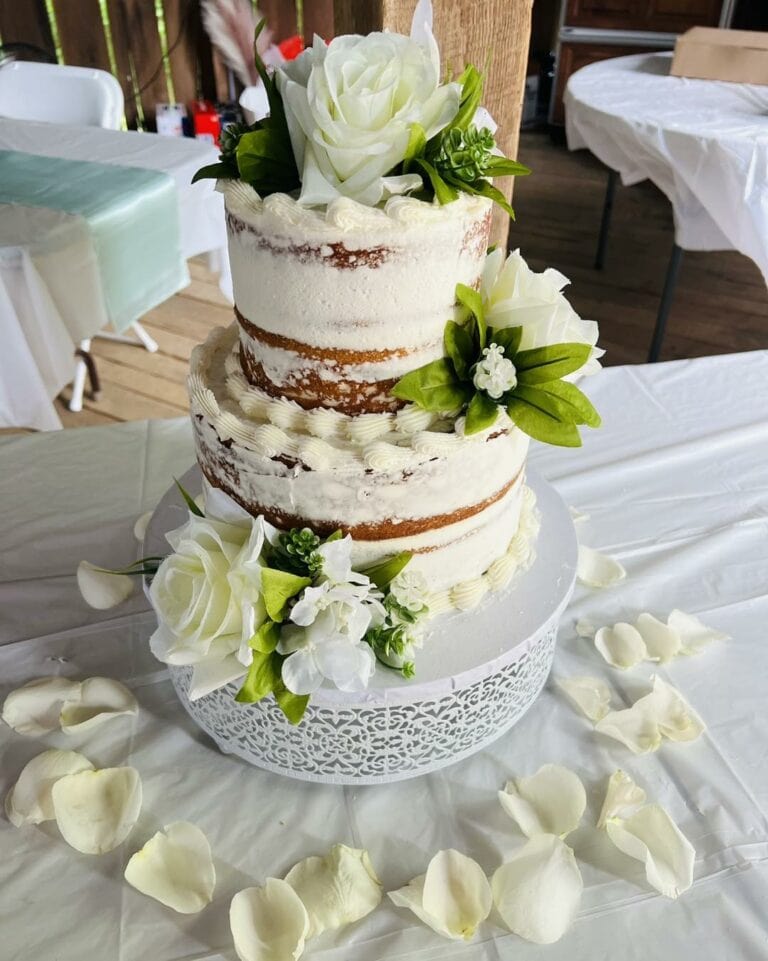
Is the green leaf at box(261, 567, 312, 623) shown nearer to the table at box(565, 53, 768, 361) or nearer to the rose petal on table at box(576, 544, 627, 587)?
the rose petal on table at box(576, 544, 627, 587)

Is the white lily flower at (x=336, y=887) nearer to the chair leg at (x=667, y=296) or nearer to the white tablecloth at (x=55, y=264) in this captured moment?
the white tablecloth at (x=55, y=264)

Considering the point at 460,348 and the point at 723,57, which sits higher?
the point at 460,348

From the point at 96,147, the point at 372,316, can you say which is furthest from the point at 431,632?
the point at 96,147

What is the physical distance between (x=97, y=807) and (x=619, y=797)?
1.66 ft

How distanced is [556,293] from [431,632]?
13.4 inches

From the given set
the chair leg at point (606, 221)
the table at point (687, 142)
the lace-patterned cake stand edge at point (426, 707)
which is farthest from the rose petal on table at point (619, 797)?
the chair leg at point (606, 221)

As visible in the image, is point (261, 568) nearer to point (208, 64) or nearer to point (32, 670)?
point (32, 670)

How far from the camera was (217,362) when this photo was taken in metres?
0.86

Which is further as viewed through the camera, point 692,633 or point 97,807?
point 692,633

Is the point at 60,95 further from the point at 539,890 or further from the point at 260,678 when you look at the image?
the point at 539,890

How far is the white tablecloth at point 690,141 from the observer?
2.10 meters

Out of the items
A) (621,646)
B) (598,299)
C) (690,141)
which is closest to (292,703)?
(621,646)

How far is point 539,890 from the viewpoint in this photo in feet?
2.26

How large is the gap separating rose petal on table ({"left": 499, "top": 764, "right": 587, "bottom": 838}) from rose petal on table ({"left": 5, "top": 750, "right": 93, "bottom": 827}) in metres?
0.43
